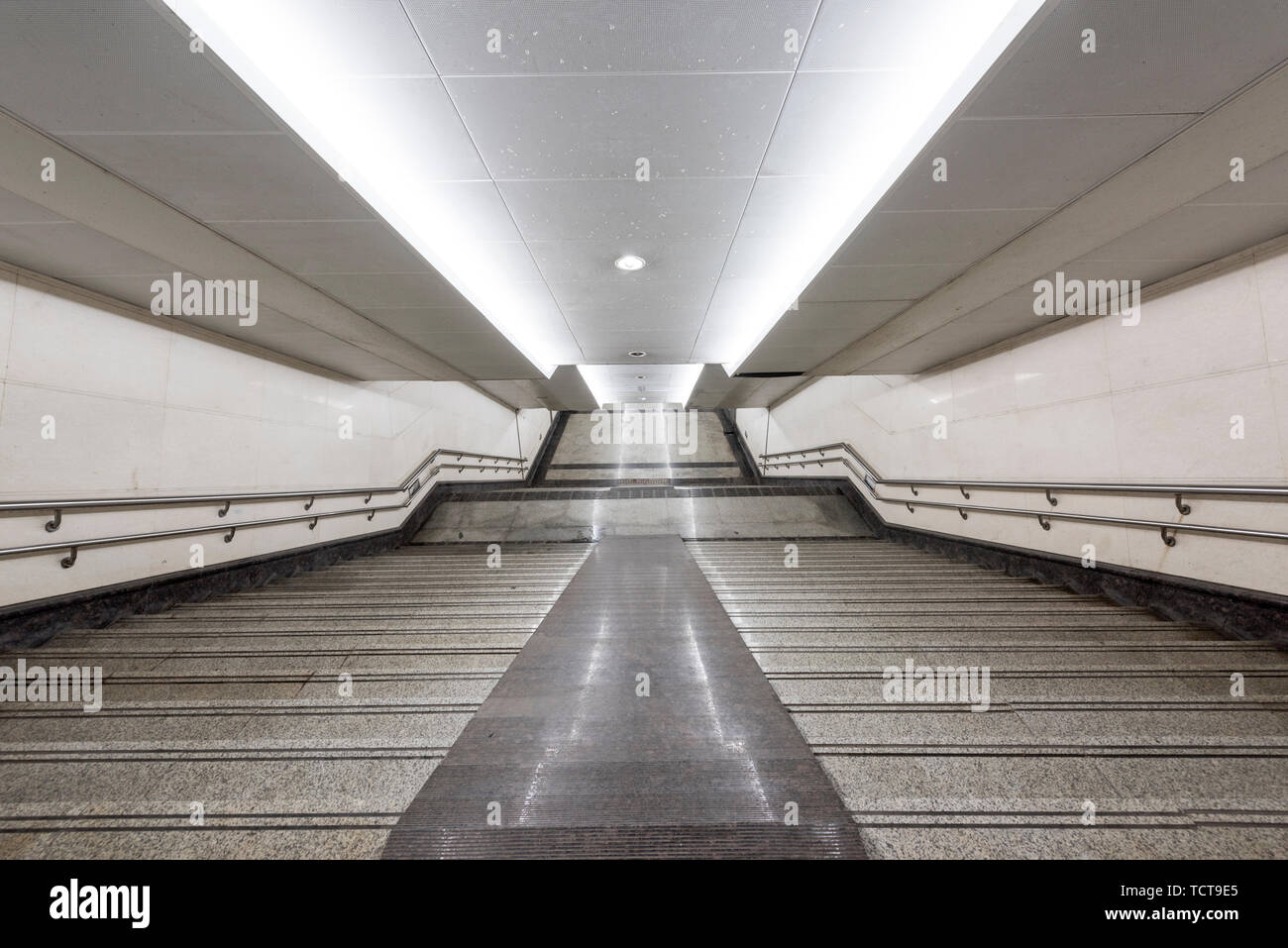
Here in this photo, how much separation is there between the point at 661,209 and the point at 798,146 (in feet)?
3.14

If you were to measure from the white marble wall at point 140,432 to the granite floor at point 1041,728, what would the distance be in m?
5.16

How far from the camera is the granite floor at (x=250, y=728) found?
60.4 inches

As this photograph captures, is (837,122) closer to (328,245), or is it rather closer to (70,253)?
(328,245)

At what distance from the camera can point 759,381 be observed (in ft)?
31.7

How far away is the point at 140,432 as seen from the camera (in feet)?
13.0

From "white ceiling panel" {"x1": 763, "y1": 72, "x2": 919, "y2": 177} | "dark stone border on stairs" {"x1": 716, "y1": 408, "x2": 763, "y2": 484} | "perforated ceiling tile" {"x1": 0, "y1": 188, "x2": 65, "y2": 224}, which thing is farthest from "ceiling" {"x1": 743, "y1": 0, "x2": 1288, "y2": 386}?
"dark stone border on stairs" {"x1": 716, "y1": 408, "x2": 763, "y2": 484}

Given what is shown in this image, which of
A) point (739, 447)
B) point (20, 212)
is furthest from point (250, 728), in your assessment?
point (739, 447)

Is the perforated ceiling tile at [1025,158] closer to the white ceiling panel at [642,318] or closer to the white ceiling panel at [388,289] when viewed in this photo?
the white ceiling panel at [642,318]

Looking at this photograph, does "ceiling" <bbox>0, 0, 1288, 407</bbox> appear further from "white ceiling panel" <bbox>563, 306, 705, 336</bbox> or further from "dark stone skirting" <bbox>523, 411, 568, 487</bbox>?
"dark stone skirting" <bbox>523, 411, 568, 487</bbox>

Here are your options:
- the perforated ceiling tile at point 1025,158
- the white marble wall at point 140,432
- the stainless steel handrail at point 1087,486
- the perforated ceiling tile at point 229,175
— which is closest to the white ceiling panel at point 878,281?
the perforated ceiling tile at point 1025,158

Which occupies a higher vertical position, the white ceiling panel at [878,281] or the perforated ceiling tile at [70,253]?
the white ceiling panel at [878,281]

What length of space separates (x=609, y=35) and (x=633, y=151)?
68cm
